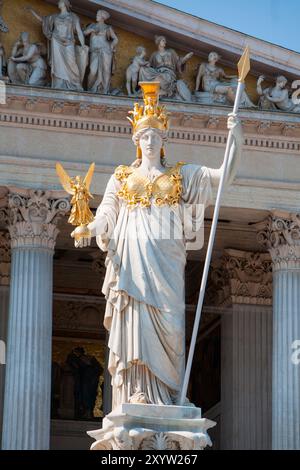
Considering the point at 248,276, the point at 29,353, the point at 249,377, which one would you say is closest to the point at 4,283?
the point at 29,353

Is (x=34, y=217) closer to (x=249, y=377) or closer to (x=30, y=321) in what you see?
(x=30, y=321)

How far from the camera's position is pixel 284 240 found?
110 ft

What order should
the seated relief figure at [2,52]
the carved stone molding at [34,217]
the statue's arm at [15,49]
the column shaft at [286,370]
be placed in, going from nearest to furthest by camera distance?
1. the carved stone molding at [34,217]
2. the column shaft at [286,370]
3. the seated relief figure at [2,52]
4. the statue's arm at [15,49]

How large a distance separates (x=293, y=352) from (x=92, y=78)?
19.6 feet

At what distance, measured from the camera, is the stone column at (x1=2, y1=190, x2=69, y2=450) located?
3134cm

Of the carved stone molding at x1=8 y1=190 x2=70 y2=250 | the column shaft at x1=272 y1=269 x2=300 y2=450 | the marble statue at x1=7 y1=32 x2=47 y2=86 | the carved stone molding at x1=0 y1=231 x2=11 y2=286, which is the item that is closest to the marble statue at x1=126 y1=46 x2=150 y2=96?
the marble statue at x1=7 y1=32 x2=47 y2=86

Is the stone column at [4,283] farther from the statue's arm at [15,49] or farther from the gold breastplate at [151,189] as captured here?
the gold breastplate at [151,189]

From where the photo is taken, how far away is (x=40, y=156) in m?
33.2

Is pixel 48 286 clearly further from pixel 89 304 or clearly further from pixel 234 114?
pixel 234 114

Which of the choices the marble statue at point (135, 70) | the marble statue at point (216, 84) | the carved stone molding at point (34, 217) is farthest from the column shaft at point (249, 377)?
the carved stone molding at point (34, 217)

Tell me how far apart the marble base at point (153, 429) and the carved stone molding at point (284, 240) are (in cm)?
1736

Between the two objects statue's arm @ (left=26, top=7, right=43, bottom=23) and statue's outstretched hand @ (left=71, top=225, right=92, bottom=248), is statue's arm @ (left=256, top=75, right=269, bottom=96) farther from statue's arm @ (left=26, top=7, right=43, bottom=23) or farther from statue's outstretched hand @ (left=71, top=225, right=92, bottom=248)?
statue's outstretched hand @ (left=71, top=225, right=92, bottom=248)

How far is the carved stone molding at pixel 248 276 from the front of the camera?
121ft

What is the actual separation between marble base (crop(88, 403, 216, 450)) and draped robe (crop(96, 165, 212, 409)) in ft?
1.14
